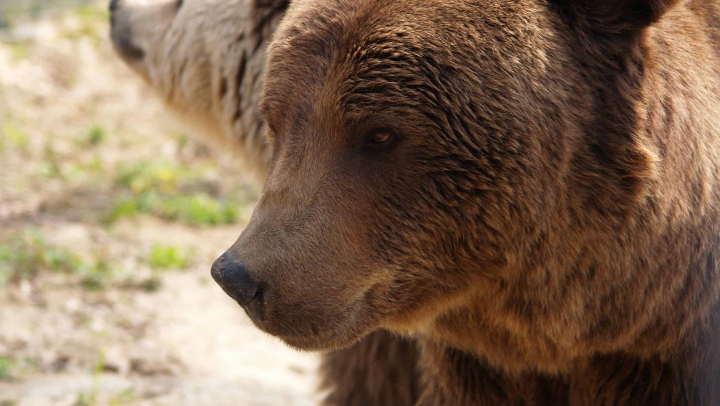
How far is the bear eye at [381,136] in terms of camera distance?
2617 millimetres

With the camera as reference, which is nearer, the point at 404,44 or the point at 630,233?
the point at 404,44

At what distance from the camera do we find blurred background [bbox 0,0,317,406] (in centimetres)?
504

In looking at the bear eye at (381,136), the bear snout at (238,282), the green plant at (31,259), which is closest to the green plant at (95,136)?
the green plant at (31,259)

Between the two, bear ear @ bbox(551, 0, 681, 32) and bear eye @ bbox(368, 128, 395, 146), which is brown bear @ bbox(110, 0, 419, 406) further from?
bear ear @ bbox(551, 0, 681, 32)

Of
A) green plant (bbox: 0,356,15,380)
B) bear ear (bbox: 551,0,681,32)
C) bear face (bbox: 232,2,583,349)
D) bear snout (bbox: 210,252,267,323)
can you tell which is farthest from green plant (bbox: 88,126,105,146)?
bear ear (bbox: 551,0,681,32)

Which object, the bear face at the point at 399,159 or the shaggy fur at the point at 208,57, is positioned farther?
the shaggy fur at the point at 208,57

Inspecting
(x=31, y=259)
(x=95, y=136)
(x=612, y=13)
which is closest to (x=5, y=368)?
(x=31, y=259)

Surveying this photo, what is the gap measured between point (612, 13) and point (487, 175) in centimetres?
63

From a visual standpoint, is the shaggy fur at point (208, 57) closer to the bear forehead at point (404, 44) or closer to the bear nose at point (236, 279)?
the bear forehead at point (404, 44)

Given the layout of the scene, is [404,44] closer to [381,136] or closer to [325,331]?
[381,136]

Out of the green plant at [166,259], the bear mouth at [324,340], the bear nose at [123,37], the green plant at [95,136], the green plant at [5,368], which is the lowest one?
the green plant at [95,136]

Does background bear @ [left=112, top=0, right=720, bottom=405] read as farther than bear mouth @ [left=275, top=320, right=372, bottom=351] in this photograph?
No

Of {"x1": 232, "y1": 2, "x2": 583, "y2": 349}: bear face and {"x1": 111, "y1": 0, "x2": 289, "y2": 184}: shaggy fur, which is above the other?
{"x1": 232, "y1": 2, "x2": 583, "y2": 349}: bear face

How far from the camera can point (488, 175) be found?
2621mm
